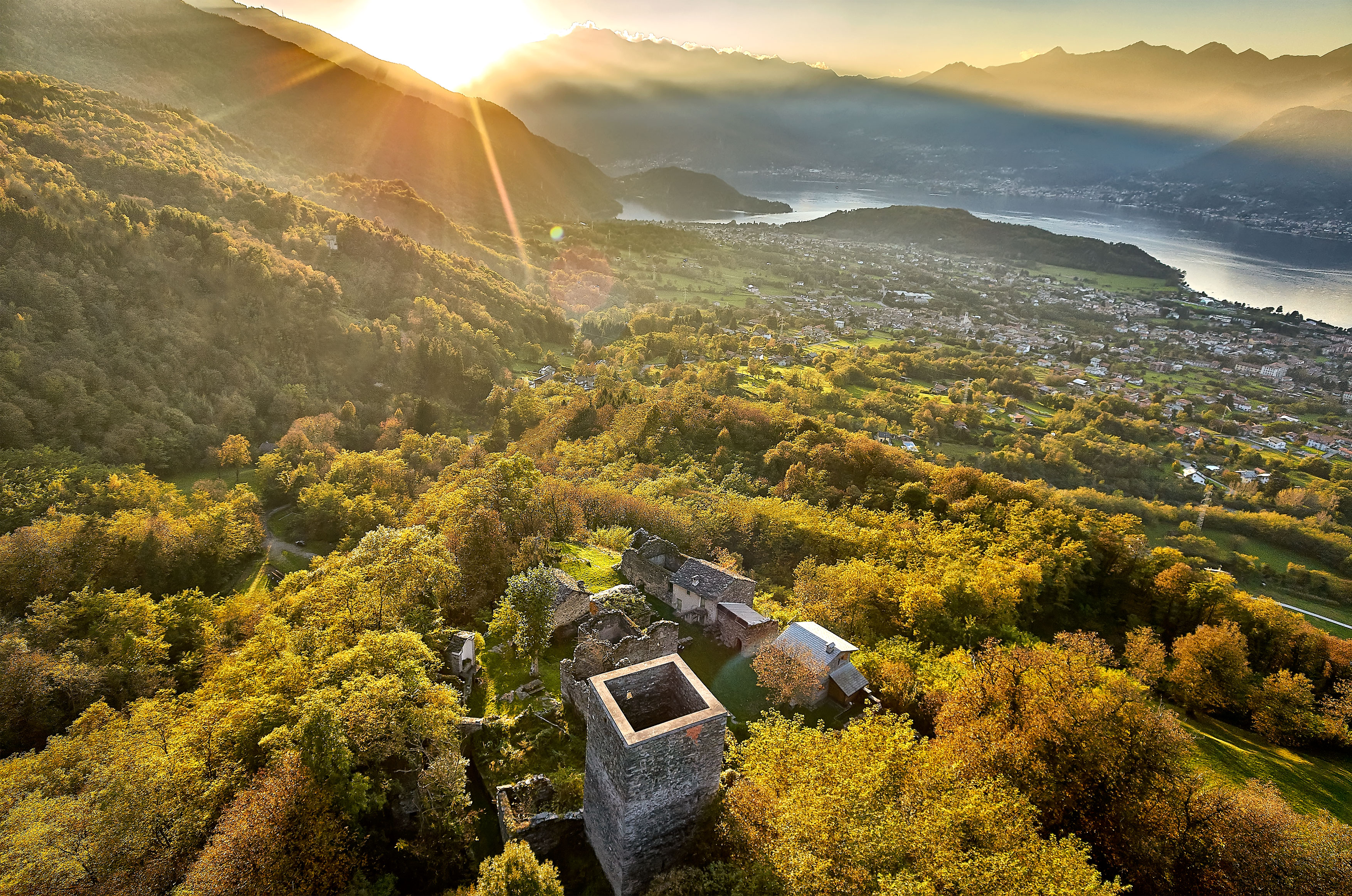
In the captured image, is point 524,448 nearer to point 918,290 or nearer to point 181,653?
point 181,653

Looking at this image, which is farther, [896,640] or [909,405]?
[909,405]

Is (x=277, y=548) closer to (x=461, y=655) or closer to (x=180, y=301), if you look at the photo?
(x=461, y=655)

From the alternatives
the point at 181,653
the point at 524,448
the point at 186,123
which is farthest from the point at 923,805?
the point at 186,123

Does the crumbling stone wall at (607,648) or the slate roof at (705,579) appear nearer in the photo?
the crumbling stone wall at (607,648)

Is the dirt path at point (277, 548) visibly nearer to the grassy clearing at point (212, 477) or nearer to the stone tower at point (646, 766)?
the grassy clearing at point (212, 477)

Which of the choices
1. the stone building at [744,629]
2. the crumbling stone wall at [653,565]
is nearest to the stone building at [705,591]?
the stone building at [744,629]

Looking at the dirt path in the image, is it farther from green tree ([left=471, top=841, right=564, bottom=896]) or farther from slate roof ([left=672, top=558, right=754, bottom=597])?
green tree ([left=471, top=841, right=564, bottom=896])
